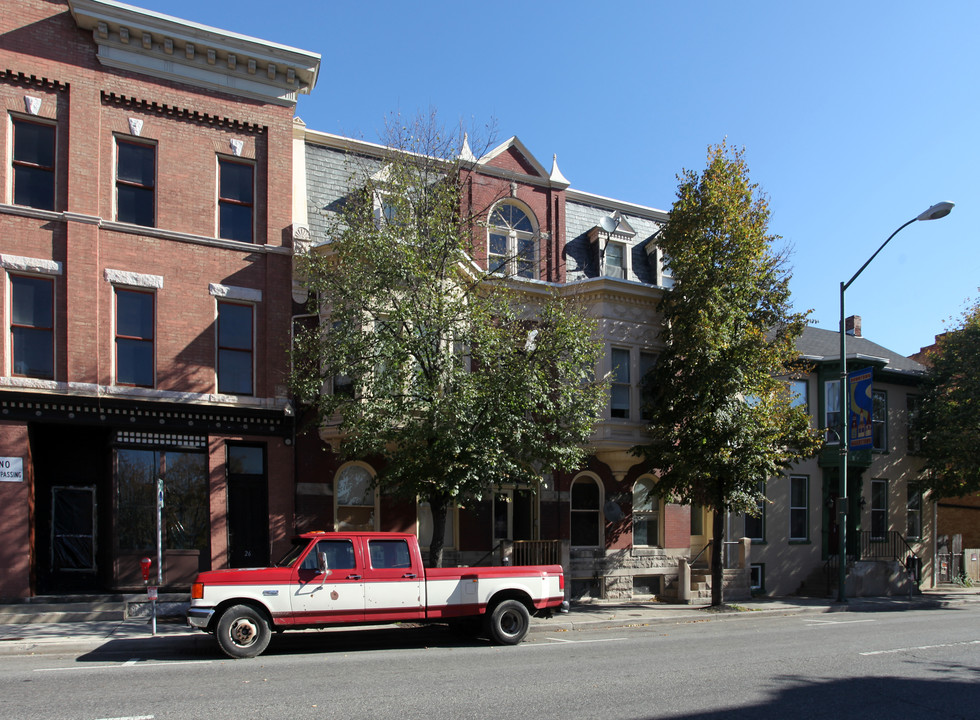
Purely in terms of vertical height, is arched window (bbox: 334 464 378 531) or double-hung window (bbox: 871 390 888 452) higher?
double-hung window (bbox: 871 390 888 452)

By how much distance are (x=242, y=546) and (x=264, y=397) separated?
11.0 ft

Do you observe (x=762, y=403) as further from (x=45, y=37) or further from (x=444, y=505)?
(x=45, y=37)

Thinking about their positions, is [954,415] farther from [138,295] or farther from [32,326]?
[32,326]

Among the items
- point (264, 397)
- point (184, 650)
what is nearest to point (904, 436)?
point (264, 397)

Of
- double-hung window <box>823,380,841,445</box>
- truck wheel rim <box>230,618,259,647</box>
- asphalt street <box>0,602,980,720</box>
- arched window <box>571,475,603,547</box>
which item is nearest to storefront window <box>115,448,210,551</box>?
asphalt street <box>0,602,980,720</box>

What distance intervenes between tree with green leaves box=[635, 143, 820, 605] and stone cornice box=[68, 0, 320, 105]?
32.4 ft

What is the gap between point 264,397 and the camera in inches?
728

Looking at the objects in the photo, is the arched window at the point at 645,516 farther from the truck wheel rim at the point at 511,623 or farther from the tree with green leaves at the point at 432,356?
the truck wheel rim at the point at 511,623

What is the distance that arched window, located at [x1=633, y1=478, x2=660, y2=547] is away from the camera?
23.0m

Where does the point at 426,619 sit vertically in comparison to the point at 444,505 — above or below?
below

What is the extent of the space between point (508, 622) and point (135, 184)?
12399mm

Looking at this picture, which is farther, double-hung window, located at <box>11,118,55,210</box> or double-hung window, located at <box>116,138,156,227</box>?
double-hung window, located at <box>116,138,156,227</box>

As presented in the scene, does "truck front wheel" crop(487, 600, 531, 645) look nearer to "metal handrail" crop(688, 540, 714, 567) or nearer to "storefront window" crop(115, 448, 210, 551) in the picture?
"storefront window" crop(115, 448, 210, 551)

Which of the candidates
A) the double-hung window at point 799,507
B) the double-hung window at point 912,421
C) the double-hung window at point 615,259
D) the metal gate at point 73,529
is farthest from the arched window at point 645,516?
the metal gate at point 73,529
